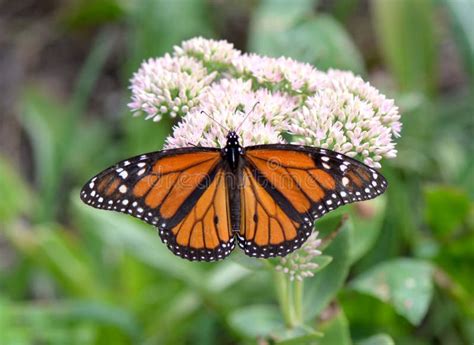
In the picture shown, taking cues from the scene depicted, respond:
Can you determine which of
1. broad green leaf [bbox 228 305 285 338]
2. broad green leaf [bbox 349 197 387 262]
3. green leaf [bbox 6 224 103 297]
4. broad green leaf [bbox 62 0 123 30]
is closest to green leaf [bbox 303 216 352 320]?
broad green leaf [bbox 228 305 285 338]

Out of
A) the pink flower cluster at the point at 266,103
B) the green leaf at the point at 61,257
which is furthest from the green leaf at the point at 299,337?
the green leaf at the point at 61,257

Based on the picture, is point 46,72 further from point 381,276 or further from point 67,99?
point 381,276

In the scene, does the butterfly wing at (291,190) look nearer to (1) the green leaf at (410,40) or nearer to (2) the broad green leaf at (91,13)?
(1) the green leaf at (410,40)

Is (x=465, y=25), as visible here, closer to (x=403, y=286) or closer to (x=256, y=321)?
(x=403, y=286)

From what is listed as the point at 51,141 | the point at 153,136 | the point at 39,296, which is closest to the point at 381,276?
the point at 153,136

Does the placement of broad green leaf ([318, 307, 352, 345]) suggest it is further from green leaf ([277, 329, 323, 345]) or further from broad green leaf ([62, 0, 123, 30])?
broad green leaf ([62, 0, 123, 30])
